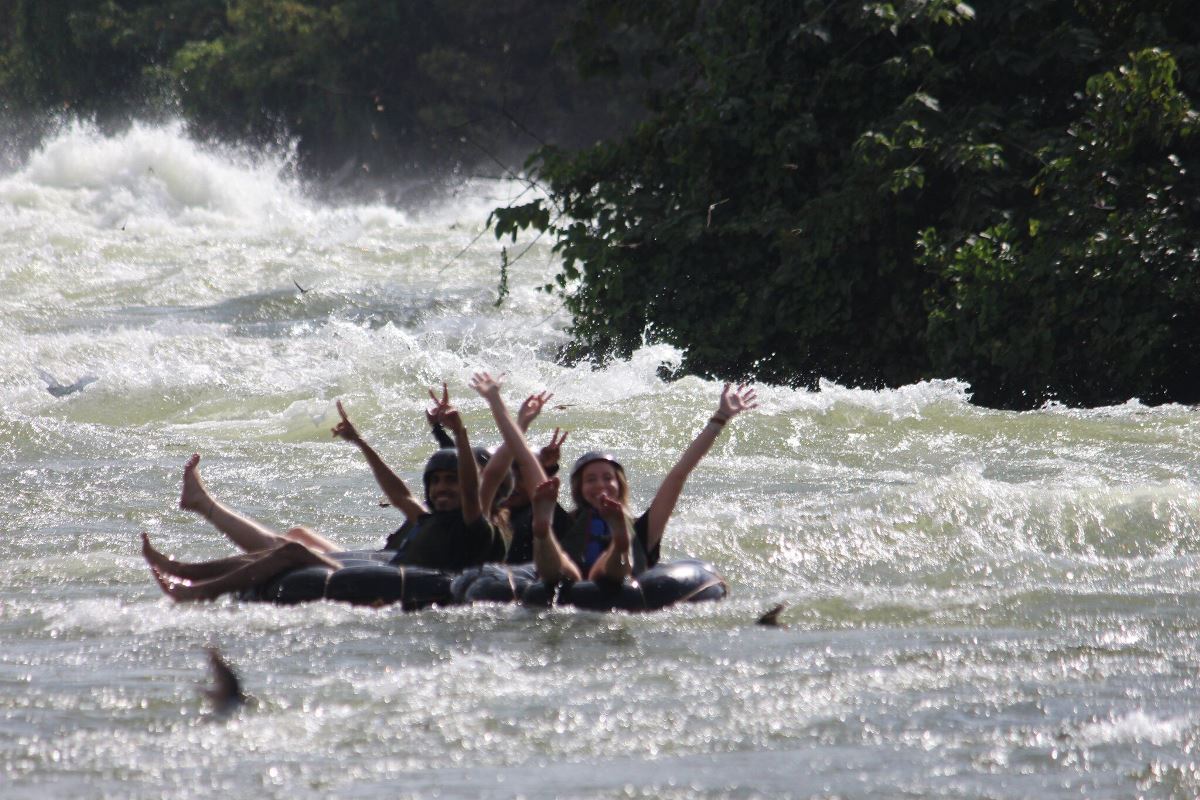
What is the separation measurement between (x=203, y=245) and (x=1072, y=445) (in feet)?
60.9

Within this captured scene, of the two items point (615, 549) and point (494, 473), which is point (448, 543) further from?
point (615, 549)

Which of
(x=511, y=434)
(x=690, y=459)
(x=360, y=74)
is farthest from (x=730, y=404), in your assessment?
(x=360, y=74)

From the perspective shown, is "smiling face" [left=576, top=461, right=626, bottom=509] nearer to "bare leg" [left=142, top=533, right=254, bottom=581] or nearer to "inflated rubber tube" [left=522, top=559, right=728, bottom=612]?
"inflated rubber tube" [left=522, top=559, right=728, bottom=612]

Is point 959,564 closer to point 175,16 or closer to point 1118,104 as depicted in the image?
point 1118,104

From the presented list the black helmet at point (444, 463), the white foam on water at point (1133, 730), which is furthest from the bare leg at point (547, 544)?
the white foam on water at point (1133, 730)

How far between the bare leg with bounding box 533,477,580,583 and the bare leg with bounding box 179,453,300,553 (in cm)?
133

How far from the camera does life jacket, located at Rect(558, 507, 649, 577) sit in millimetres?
7094

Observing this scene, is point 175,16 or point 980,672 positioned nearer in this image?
point 980,672

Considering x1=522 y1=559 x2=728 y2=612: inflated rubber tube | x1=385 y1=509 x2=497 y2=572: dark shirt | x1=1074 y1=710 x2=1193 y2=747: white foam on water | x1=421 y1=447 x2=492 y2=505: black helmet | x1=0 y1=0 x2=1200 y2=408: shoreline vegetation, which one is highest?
x1=0 y1=0 x2=1200 y2=408: shoreline vegetation

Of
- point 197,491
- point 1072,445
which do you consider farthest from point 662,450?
point 197,491

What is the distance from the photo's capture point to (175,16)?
41.9 meters

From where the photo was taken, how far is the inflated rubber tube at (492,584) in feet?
22.3

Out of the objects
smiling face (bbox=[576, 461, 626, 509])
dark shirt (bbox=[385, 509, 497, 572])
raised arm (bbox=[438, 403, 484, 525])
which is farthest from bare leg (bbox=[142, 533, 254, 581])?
smiling face (bbox=[576, 461, 626, 509])

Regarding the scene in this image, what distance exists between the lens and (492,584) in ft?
22.4
